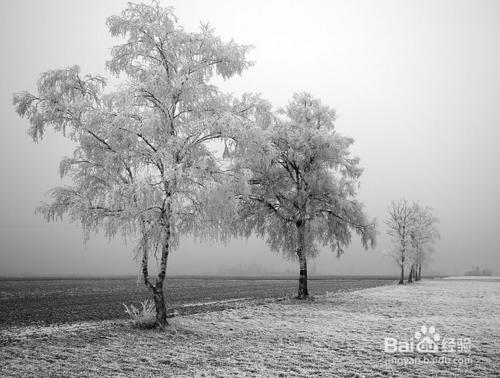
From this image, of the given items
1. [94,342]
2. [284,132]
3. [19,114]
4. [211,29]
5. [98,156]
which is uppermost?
[211,29]

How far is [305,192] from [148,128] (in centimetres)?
1507

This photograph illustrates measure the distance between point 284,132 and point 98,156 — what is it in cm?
1388

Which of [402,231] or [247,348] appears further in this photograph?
[402,231]

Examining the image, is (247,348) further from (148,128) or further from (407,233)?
(407,233)

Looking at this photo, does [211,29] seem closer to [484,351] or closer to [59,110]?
[59,110]

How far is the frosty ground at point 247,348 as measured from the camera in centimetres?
904

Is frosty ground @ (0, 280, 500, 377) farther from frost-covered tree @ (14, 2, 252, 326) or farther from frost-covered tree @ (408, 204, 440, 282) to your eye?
frost-covered tree @ (408, 204, 440, 282)

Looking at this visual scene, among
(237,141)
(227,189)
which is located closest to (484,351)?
(227,189)

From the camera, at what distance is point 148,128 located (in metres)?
13.0

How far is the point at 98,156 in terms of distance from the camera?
14.7 m

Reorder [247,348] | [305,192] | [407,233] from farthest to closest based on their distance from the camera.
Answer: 1. [407,233]
2. [305,192]
3. [247,348]

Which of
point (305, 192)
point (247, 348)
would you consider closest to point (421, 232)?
point (305, 192)

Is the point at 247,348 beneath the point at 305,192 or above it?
beneath

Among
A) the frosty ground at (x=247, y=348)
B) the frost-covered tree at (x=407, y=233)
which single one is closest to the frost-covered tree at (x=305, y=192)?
the frosty ground at (x=247, y=348)
